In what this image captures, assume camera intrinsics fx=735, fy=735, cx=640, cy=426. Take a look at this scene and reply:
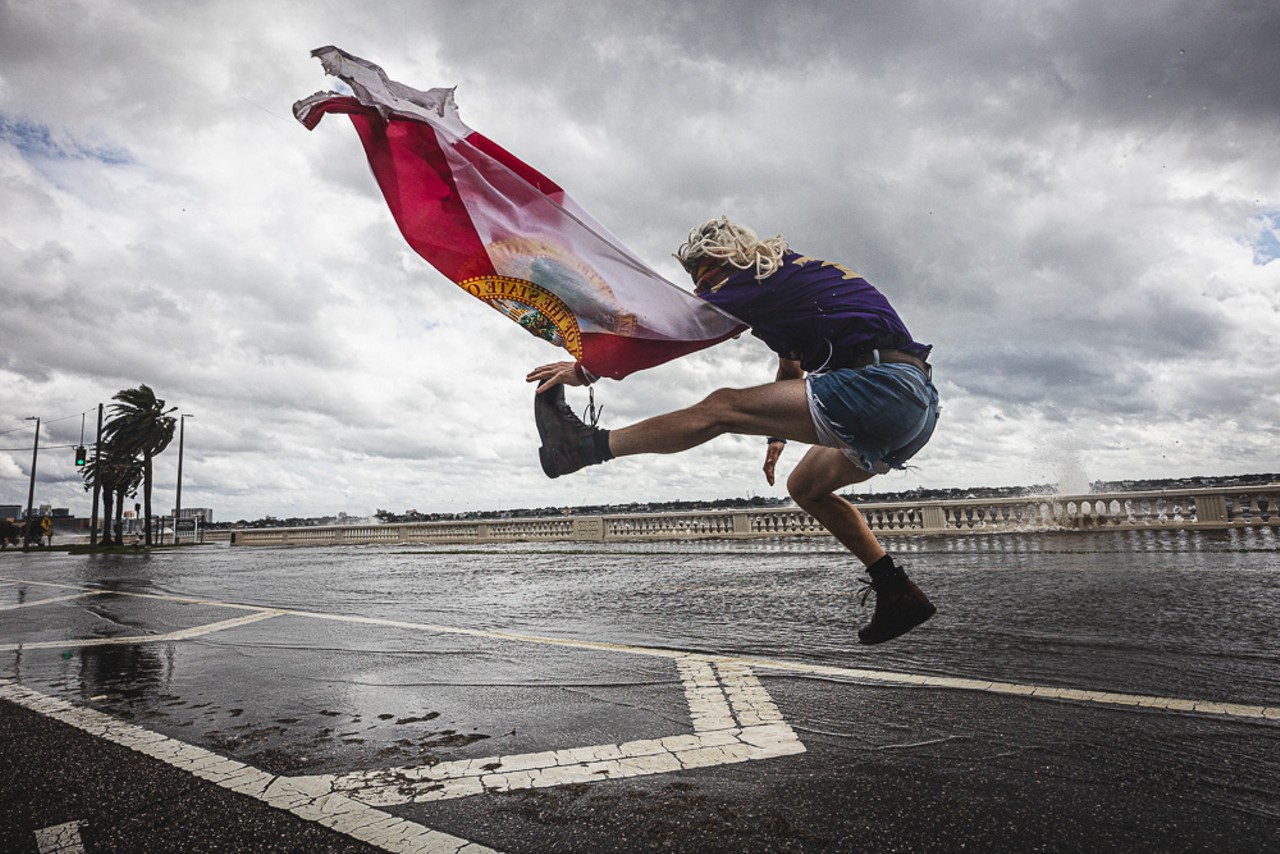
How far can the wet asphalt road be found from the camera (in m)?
1.93

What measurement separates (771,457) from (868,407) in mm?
1242

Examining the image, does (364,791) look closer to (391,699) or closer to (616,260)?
(391,699)

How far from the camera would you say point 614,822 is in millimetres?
1945

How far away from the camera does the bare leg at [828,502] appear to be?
12.5 ft

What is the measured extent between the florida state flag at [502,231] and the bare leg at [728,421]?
527 mm

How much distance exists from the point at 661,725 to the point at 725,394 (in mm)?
1490

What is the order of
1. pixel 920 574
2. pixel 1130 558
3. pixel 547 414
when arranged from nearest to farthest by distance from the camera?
pixel 547 414 → pixel 920 574 → pixel 1130 558

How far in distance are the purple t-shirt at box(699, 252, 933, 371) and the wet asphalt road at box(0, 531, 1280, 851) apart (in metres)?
1.53

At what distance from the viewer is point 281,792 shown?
2240mm

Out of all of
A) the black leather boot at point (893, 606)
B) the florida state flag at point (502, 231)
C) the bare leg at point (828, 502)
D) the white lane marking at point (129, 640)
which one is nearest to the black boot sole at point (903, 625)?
the black leather boot at point (893, 606)

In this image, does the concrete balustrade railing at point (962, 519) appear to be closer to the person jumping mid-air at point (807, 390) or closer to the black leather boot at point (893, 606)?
the black leather boot at point (893, 606)

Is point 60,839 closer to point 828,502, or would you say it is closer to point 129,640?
point 828,502

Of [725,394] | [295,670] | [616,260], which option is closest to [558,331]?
[616,260]

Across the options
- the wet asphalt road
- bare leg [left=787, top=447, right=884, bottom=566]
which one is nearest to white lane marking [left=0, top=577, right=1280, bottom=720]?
the wet asphalt road
